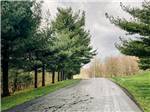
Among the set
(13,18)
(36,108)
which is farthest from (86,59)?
(36,108)

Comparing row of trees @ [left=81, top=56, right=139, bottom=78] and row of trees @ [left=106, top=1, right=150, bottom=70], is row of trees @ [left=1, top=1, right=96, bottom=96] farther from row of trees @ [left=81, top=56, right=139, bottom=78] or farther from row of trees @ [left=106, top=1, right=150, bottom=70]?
row of trees @ [left=81, top=56, right=139, bottom=78]

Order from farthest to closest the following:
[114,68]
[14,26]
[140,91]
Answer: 1. [114,68]
2. [140,91]
3. [14,26]

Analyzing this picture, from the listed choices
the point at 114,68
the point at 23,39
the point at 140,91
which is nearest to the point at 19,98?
the point at 23,39

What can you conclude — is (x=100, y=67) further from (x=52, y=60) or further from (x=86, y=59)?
(x=52, y=60)

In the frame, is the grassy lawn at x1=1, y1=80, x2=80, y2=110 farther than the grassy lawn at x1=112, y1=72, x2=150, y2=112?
Yes

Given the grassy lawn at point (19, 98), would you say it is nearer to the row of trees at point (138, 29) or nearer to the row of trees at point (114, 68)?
the row of trees at point (138, 29)

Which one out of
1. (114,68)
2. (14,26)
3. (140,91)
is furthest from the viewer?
(114,68)

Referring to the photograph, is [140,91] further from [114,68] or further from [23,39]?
[114,68]

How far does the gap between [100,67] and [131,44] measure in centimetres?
14265

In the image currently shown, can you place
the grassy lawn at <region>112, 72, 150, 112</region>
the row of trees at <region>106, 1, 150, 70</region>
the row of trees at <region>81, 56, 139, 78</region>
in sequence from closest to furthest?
the grassy lawn at <region>112, 72, 150, 112</region>, the row of trees at <region>106, 1, 150, 70</region>, the row of trees at <region>81, 56, 139, 78</region>

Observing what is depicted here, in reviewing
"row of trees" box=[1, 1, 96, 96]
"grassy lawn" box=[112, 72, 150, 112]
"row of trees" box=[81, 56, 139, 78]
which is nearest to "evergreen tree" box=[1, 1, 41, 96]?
"row of trees" box=[1, 1, 96, 96]

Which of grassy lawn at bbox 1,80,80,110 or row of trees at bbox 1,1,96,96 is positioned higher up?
row of trees at bbox 1,1,96,96

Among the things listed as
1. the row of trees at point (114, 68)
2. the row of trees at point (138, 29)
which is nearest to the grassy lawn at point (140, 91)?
the row of trees at point (138, 29)

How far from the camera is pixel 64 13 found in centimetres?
7375
